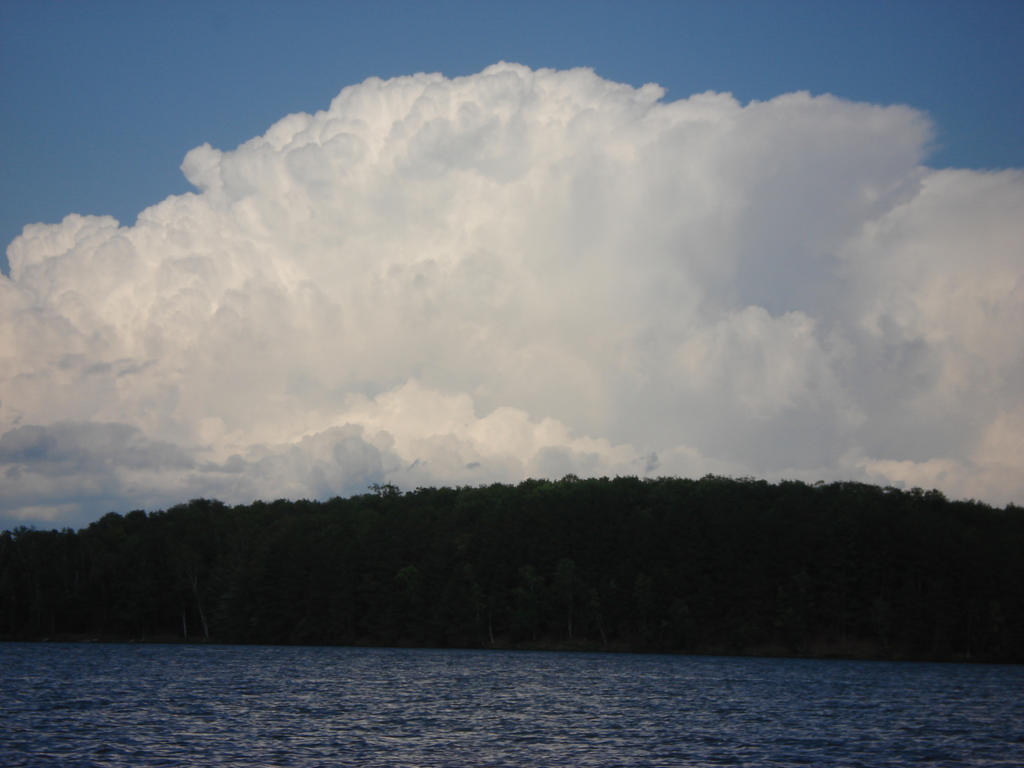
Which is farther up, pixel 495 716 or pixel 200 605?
pixel 200 605

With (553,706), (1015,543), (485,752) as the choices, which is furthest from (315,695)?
(1015,543)

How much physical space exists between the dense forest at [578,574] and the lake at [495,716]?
32.1m

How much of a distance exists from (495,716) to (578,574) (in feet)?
315

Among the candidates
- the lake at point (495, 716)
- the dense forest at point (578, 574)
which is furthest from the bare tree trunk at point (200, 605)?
the lake at point (495, 716)

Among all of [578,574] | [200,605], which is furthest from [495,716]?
[200,605]

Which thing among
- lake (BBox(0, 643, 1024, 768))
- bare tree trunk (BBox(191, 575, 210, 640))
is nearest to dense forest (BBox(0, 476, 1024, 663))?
bare tree trunk (BBox(191, 575, 210, 640))

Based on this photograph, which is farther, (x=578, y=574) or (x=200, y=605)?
(x=200, y=605)

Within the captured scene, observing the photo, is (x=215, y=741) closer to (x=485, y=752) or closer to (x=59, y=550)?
(x=485, y=752)

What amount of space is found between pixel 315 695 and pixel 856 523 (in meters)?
98.9

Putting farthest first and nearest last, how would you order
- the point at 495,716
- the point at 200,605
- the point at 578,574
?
the point at 200,605 → the point at 578,574 → the point at 495,716

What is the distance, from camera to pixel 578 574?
152 m

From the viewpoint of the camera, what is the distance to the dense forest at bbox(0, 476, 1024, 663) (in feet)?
454

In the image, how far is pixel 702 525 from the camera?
149000 mm

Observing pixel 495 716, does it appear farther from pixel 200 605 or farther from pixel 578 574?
pixel 200 605
